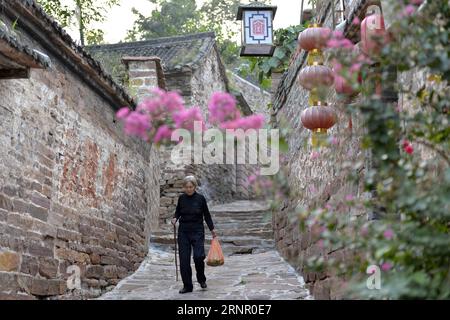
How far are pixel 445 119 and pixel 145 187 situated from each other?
6938 millimetres

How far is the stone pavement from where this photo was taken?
6652mm

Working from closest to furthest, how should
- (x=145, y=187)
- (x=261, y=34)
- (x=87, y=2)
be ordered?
(x=261, y=34)
(x=145, y=187)
(x=87, y=2)

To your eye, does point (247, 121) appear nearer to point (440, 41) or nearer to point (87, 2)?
point (440, 41)

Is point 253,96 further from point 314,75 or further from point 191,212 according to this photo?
point 314,75

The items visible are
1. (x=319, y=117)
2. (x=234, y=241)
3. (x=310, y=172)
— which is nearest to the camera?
Answer: (x=319, y=117)

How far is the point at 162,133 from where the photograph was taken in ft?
8.62

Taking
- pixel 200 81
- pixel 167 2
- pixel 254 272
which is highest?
pixel 167 2

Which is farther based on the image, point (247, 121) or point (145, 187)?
point (145, 187)

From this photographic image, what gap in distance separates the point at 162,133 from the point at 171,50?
13.1 metres

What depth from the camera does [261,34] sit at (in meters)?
7.25

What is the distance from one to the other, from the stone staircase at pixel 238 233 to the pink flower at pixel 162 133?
635 centimetres

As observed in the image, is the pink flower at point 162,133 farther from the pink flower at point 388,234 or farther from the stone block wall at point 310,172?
the stone block wall at point 310,172

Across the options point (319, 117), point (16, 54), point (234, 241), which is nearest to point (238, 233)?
point (234, 241)
